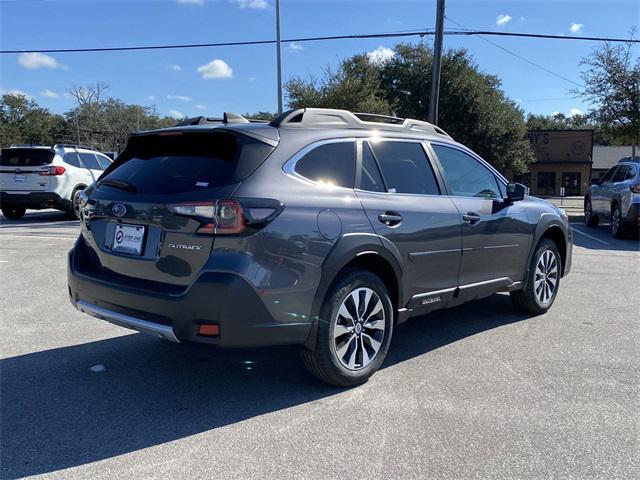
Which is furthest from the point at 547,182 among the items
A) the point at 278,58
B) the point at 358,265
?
the point at 358,265

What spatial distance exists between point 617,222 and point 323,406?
1173 cm

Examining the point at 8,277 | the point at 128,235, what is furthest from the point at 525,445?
the point at 8,277

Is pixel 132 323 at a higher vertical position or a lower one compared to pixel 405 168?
lower

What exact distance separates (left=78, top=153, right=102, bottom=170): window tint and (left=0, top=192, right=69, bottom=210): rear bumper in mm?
1487

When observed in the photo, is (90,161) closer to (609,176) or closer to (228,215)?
(228,215)

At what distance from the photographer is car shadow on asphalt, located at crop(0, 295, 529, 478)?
3076mm

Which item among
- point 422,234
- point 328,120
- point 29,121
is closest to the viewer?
point 328,120

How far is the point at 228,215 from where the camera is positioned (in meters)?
3.25

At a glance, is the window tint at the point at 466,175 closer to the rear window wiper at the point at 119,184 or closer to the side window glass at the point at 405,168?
the side window glass at the point at 405,168

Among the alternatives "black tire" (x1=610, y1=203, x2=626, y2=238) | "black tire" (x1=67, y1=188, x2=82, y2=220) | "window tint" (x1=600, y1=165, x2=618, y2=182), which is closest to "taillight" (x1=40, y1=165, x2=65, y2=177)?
"black tire" (x1=67, y1=188, x2=82, y2=220)

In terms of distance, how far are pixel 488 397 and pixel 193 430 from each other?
1.97 m

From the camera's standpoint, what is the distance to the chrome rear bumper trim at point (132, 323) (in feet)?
10.9

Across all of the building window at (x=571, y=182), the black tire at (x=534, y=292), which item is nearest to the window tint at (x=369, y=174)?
the black tire at (x=534, y=292)

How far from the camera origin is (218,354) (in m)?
4.57
